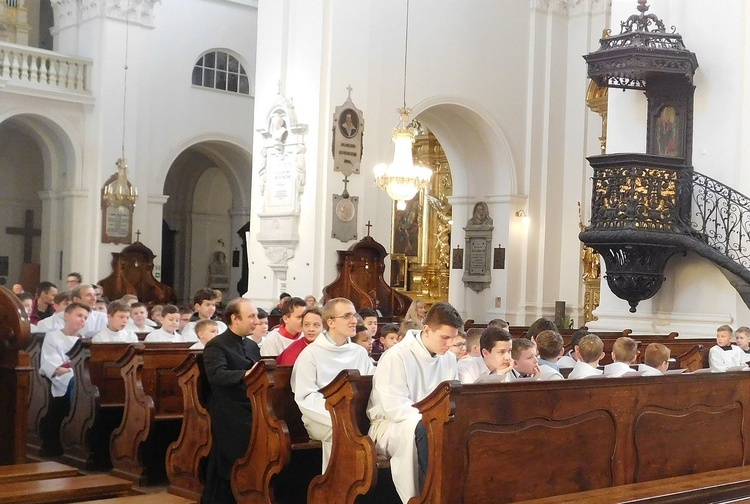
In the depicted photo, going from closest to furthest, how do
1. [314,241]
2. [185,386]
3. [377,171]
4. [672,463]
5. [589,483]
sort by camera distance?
[589,483], [672,463], [185,386], [377,171], [314,241]

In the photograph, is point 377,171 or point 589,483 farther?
point 377,171

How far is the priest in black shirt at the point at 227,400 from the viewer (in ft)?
20.3

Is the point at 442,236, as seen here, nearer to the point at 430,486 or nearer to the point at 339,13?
the point at 339,13

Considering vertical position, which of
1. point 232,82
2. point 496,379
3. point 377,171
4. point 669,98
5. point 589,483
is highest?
point 232,82

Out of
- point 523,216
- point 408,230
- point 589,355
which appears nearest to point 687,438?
point 589,355

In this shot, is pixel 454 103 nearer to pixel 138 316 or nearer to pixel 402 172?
pixel 402 172

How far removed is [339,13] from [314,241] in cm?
352

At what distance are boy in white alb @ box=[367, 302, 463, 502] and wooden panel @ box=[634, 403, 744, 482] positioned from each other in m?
1.14

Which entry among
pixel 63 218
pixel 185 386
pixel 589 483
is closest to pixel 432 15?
pixel 63 218

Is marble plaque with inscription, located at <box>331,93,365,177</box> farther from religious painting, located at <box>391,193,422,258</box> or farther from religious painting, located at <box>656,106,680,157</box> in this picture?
religious painting, located at <box>391,193,422,258</box>

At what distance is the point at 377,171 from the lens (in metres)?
14.1

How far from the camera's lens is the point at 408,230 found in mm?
20469

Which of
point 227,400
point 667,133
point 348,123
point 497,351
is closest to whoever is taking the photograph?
point 497,351

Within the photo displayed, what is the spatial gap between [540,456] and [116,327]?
4.95 m
